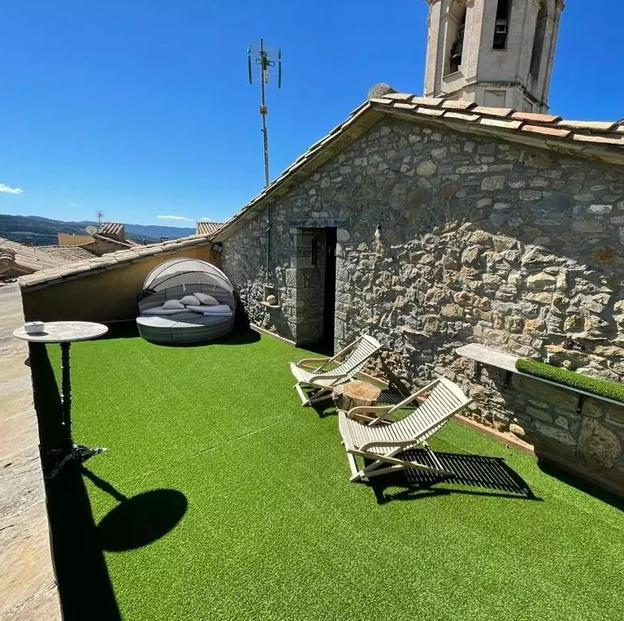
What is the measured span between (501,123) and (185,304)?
9.19 m

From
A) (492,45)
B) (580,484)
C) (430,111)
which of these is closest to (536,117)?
(430,111)

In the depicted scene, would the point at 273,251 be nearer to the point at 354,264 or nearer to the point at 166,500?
the point at 354,264

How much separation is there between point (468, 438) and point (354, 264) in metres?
3.81

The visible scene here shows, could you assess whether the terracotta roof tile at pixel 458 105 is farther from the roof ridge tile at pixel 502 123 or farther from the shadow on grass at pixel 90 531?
the shadow on grass at pixel 90 531

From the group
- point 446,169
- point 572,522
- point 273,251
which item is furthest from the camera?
Answer: point 273,251

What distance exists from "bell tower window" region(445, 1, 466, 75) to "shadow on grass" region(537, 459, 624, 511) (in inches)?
697

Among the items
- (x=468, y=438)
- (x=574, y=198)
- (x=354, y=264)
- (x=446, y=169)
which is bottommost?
(x=468, y=438)

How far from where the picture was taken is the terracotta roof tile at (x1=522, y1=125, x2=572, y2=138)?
12.7ft

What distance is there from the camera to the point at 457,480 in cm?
429

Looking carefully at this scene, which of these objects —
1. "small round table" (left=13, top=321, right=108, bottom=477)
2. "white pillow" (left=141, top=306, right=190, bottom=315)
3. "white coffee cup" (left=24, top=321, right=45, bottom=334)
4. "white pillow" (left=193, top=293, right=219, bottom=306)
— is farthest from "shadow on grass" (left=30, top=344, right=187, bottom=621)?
"white pillow" (left=193, top=293, right=219, bottom=306)

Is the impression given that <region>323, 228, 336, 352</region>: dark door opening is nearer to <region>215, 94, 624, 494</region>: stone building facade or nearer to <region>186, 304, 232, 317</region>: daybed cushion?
<region>215, 94, 624, 494</region>: stone building facade

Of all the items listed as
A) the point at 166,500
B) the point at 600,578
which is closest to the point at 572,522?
the point at 600,578

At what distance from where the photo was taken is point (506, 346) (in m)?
4.95

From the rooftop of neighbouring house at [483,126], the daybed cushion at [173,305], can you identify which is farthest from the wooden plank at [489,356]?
the daybed cushion at [173,305]
